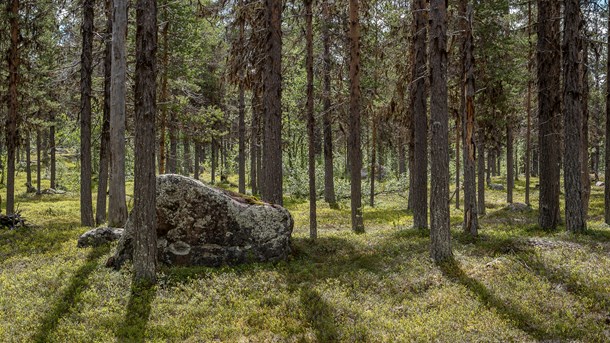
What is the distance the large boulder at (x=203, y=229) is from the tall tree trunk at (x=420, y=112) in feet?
21.2

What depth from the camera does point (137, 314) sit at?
7812 millimetres

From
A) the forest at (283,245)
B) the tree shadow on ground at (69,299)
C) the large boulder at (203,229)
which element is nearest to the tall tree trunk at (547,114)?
the forest at (283,245)

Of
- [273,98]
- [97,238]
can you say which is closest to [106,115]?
[97,238]

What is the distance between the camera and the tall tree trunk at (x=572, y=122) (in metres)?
12.6

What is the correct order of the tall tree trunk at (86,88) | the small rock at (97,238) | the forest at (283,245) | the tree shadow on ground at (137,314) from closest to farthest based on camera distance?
the tree shadow on ground at (137,314), the forest at (283,245), the small rock at (97,238), the tall tree trunk at (86,88)

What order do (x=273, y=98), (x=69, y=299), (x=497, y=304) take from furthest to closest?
(x=273, y=98)
(x=69, y=299)
(x=497, y=304)

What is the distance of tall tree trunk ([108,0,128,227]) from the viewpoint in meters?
13.1

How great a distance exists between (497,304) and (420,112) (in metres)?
7.99

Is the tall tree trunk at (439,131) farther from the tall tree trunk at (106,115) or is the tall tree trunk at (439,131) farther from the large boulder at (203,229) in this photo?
the tall tree trunk at (106,115)

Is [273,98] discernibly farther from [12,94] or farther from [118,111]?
[12,94]

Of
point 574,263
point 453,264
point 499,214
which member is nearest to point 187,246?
point 453,264

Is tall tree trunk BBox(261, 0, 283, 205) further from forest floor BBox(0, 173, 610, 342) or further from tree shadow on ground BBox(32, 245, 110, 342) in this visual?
tree shadow on ground BBox(32, 245, 110, 342)

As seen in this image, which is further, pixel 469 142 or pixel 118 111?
pixel 118 111

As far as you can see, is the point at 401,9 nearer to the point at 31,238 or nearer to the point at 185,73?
the point at 185,73
